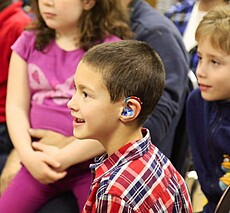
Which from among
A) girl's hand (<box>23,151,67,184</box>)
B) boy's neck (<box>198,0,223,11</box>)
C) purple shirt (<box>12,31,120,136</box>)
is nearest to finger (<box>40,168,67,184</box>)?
girl's hand (<box>23,151,67,184</box>)

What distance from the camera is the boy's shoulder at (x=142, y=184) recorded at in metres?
1.07

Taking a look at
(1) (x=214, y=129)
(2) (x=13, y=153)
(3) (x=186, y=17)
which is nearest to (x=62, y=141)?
(2) (x=13, y=153)

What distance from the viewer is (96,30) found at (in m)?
1.67

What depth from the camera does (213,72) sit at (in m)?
1.47

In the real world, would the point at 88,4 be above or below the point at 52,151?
above

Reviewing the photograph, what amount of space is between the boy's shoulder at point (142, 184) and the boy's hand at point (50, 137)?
514 millimetres

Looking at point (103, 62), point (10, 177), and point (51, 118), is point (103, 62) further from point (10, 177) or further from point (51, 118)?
point (10, 177)

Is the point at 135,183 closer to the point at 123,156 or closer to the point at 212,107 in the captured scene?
the point at 123,156

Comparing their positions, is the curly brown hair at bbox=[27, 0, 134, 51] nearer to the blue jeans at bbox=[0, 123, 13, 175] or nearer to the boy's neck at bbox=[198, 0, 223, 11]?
the blue jeans at bbox=[0, 123, 13, 175]

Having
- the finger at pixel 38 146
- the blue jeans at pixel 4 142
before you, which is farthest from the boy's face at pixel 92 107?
the blue jeans at pixel 4 142

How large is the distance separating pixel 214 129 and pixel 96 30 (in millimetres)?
486

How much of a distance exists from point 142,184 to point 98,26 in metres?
0.72

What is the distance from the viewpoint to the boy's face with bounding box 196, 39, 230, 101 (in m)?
1.46

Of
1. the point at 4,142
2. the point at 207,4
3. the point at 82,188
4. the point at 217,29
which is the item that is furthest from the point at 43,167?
the point at 207,4
